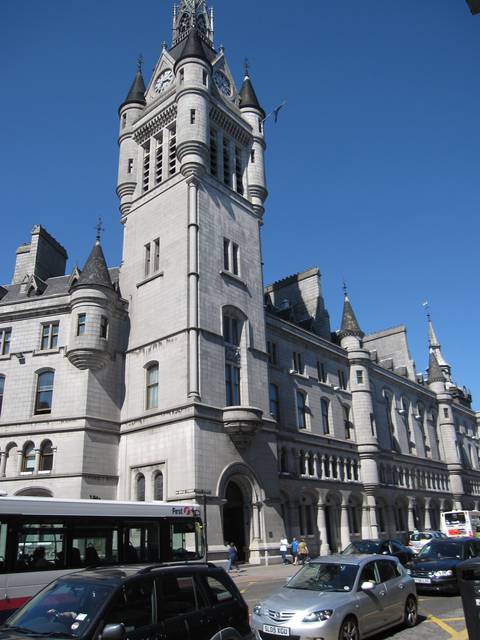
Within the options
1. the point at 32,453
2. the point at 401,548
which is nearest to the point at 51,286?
the point at 32,453

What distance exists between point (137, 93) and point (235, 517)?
32.2m

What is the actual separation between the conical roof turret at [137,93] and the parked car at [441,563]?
122ft

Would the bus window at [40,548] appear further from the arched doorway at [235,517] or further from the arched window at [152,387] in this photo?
the arched doorway at [235,517]

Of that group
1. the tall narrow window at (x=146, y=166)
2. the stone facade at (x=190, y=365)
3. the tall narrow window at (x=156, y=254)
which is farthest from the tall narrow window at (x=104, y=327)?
the tall narrow window at (x=146, y=166)

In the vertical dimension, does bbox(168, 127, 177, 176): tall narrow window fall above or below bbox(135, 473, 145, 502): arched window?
above

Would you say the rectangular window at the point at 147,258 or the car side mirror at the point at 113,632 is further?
the rectangular window at the point at 147,258

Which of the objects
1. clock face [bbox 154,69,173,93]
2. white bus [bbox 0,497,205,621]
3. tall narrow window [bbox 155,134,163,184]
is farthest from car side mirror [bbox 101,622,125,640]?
clock face [bbox 154,69,173,93]

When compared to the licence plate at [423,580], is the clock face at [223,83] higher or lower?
higher

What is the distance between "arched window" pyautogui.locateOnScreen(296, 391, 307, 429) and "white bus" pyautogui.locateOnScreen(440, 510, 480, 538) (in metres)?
14.3

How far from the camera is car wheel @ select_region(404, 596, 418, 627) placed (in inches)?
476

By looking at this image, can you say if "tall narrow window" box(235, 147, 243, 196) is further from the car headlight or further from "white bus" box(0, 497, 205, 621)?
the car headlight

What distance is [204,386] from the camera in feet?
98.4

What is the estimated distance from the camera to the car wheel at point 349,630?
31.9ft

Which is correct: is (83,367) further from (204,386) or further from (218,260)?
(218,260)
